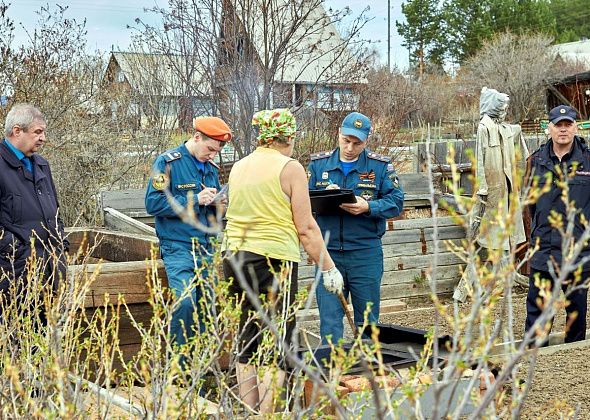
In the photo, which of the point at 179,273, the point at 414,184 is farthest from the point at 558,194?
the point at 414,184

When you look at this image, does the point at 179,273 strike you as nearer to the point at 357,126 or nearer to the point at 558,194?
the point at 357,126

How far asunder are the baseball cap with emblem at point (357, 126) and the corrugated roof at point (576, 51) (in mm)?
53431

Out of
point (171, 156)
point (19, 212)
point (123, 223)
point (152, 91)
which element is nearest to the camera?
point (19, 212)

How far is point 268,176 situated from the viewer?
4539 mm

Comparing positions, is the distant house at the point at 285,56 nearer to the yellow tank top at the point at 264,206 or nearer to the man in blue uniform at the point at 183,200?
the man in blue uniform at the point at 183,200

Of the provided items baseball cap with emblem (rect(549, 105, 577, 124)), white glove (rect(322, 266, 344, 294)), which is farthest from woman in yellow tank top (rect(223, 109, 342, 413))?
baseball cap with emblem (rect(549, 105, 577, 124))

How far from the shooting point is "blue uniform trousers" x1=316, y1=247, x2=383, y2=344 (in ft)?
18.6

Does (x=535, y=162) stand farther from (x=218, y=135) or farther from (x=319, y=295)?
(x=218, y=135)

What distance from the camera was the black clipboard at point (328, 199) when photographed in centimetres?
546

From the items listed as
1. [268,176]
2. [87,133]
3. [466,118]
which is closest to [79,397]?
[268,176]

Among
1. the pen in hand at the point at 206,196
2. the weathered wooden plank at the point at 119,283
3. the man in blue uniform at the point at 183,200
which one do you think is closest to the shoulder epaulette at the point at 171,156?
the man in blue uniform at the point at 183,200

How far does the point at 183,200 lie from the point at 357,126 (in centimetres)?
118

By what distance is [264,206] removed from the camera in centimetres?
460

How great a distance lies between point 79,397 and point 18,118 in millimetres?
2644
